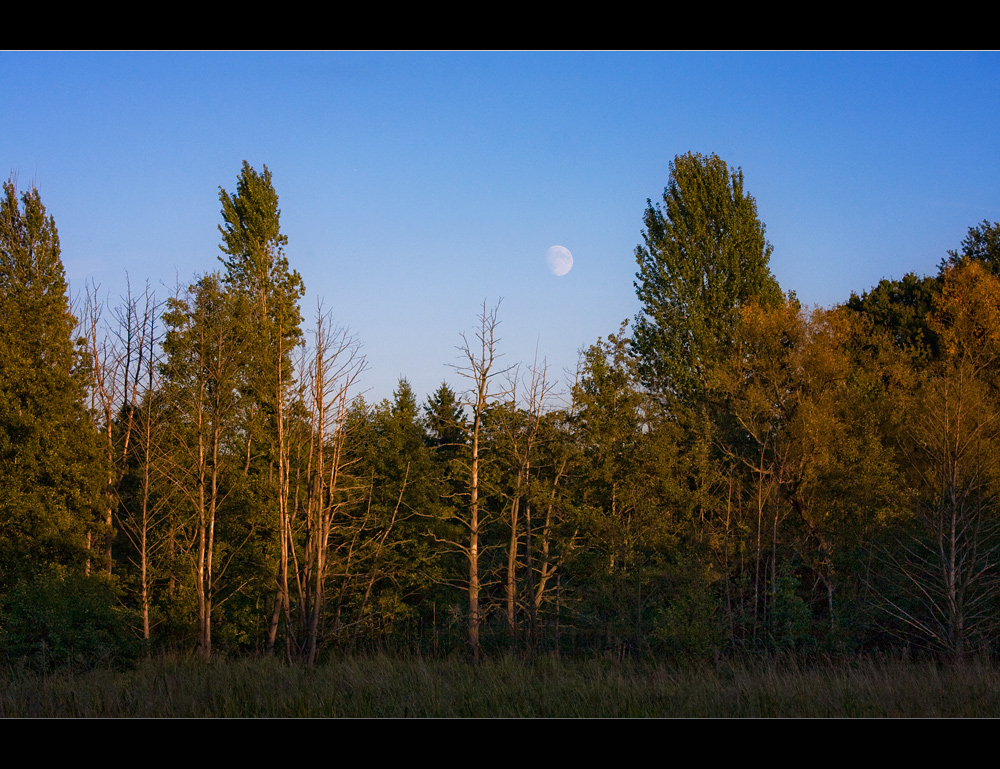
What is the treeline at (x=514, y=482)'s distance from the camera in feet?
67.1

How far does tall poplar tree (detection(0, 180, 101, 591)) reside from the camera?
24.5 meters

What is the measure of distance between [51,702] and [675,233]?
27.0m

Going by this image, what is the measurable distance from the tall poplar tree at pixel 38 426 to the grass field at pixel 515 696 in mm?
15256

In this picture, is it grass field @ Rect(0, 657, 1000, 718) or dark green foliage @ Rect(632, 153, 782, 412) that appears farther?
dark green foliage @ Rect(632, 153, 782, 412)

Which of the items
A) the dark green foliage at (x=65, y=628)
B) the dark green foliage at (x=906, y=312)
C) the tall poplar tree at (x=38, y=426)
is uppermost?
the dark green foliage at (x=906, y=312)

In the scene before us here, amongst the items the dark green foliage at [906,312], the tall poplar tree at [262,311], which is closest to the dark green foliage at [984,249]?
the dark green foliage at [906,312]

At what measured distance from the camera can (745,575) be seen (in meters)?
22.8

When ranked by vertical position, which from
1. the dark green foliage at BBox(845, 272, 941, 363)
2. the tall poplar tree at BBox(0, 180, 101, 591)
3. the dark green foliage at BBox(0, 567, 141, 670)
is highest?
the dark green foliage at BBox(845, 272, 941, 363)

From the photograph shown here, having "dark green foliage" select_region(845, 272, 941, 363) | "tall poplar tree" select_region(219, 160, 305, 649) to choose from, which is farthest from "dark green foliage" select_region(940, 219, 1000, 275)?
"tall poplar tree" select_region(219, 160, 305, 649)

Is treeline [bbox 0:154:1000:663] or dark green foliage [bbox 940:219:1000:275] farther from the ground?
dark green foliage [bbox 940:219:1000:275]

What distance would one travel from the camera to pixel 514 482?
960 inches

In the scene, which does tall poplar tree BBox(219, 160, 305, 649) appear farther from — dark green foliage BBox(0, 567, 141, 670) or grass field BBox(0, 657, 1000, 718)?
grass field BBox(0, 657, 1000, 718)

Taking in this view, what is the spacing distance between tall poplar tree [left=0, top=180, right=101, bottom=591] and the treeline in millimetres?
79

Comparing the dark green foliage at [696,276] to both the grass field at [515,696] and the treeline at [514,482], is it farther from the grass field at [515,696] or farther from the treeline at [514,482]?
the grass field at [515,696]
